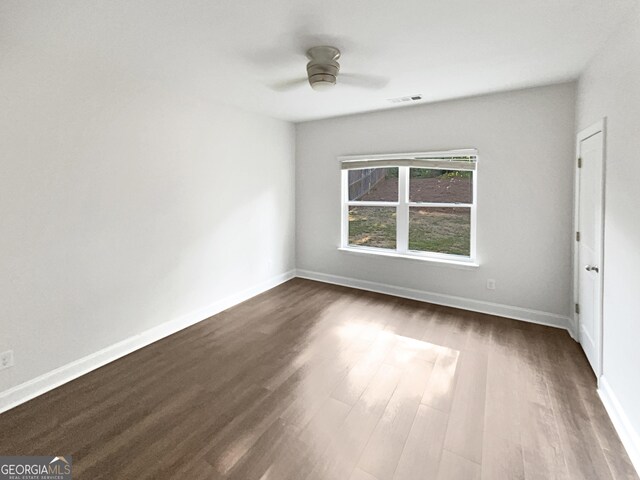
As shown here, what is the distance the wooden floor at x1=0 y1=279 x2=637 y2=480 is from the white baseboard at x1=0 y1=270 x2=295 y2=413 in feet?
0.30

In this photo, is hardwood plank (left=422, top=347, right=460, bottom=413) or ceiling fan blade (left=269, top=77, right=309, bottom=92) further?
ceiling fan blade (left=269, top=77, right=309, bottom=92)

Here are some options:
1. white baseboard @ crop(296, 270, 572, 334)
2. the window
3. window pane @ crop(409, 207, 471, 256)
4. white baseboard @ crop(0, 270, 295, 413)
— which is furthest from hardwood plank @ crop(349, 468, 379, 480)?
window pane @ crop(409, 207, 471, 256)

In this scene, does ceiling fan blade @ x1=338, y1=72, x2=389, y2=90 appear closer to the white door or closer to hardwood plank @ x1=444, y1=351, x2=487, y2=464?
the white door

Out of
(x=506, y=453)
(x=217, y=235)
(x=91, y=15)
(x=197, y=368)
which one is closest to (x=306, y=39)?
(x=91, y=15)

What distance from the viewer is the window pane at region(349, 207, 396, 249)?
464 centimetres

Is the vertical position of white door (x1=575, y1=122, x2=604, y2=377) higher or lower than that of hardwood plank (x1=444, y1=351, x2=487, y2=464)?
higher

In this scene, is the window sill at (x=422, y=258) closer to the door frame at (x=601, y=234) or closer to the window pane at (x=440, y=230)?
the window pane at (x=440, y=230)

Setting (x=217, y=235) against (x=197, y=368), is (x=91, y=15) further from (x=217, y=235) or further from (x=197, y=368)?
(x=197, y=368)

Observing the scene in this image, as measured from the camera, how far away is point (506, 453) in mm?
1789

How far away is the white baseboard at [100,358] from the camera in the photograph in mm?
2270

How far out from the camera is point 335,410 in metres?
2.15

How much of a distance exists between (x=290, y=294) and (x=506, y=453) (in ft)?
10.5

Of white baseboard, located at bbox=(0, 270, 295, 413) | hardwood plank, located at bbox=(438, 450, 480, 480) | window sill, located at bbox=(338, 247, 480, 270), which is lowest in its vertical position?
hardwood plank, located at bbox=(438, 450, 480, 480)

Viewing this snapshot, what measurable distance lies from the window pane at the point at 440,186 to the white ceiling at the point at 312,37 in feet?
3.83
